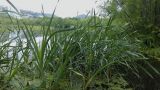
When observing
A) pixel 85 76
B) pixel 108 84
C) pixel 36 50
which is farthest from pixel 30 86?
pixel 108 84

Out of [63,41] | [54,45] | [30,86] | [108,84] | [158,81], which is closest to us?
[30,86]

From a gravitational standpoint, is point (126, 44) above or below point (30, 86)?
above

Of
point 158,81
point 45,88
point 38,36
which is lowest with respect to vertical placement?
point 158,81

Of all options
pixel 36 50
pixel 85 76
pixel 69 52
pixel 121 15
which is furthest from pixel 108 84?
pixel 121 15

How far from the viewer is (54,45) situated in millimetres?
2070

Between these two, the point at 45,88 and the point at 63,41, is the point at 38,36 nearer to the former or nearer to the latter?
the point at 63,41

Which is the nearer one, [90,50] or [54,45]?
[54,45]

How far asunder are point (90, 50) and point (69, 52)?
246 millimetres

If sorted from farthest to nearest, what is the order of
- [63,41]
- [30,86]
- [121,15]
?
1. [121,15]
2. [63,41]
3. [30,86]

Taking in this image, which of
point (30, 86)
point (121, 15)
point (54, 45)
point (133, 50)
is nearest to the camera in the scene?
point (30, 86)

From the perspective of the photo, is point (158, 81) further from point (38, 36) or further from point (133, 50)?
point (38, 36)

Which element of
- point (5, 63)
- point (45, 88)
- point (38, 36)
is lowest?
point (45, 88)

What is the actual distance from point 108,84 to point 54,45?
68 centimetres

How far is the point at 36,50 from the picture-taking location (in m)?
1.99
